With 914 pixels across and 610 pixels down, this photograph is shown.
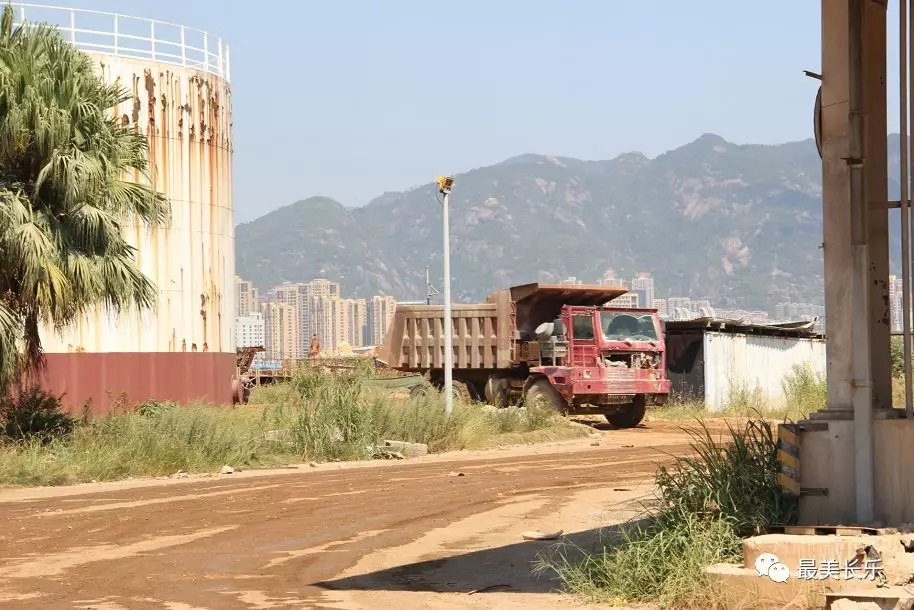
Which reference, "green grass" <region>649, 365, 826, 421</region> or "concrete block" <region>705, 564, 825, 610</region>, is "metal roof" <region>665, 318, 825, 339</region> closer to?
"green grass" <region>649, 365, 826, 421</region>

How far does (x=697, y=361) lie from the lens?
124 ft

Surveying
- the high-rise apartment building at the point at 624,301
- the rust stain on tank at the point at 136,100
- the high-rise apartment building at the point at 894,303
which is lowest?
the high-rise apartment building at the point at 894,303

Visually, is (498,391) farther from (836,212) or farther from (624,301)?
(836,212)

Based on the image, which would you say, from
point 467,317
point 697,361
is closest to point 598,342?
point 467,317

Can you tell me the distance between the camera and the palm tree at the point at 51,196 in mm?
20859

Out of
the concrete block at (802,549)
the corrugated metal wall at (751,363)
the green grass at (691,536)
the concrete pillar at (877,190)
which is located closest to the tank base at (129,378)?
the corrugated metal wall at (751,363)

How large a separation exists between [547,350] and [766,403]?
9467mm

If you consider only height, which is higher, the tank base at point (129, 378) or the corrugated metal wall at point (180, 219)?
the corrugated metal wall at point (180, 219)

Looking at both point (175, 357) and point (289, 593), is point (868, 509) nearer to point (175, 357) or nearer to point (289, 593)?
point (289, 593)

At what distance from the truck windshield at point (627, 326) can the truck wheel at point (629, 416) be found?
5.52ft

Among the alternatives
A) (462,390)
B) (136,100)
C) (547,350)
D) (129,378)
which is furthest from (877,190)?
(136,100)

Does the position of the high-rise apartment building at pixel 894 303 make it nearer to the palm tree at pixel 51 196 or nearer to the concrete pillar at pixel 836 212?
the concrete pillar at pixel 836 212

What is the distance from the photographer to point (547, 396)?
31250 mm

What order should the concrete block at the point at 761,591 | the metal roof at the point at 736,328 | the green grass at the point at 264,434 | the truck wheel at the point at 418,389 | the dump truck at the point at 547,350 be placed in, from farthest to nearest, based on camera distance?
the metal roof at the point at 736,328 < the dump truck at the point at 547,350 < the truck wheel at the point at 418,389 < the green grass at the point at 264,434 < the concrete block at the point at 761,591
